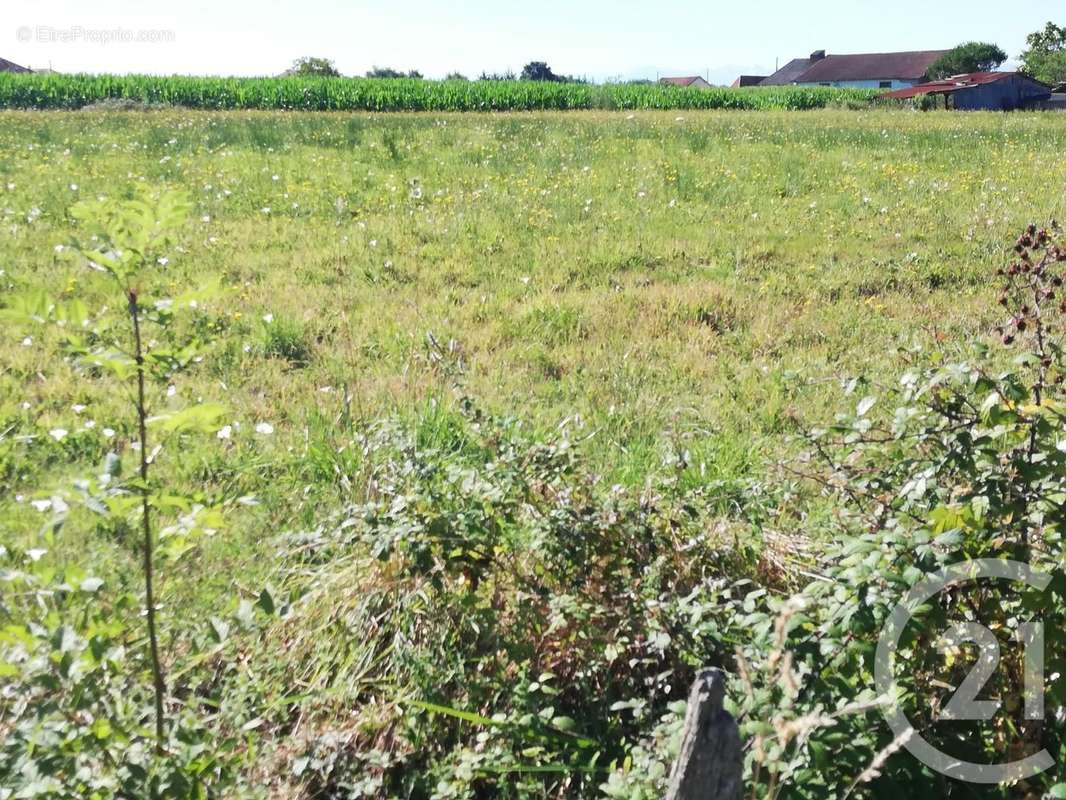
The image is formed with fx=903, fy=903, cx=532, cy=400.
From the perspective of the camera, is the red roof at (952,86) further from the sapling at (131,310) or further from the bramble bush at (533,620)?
the sapling at (131,310)

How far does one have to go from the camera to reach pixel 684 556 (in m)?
3.05

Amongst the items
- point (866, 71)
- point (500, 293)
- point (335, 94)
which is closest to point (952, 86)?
point (335, 94)

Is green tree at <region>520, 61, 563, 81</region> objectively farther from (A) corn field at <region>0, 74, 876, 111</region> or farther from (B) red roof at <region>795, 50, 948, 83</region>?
(A) corn field at <region>0, 74, 876, 111</region>

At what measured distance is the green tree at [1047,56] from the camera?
263 ft

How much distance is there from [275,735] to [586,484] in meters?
1.29

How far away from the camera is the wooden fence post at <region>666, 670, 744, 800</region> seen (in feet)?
4.95

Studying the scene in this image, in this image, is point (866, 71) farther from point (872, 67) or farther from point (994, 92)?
point (994, 92)

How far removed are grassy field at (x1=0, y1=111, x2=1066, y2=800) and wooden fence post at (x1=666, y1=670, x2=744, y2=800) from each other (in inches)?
63.0

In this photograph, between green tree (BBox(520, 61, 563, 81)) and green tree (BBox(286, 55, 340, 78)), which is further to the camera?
green tree (BBox(520, 61, 563, 81))

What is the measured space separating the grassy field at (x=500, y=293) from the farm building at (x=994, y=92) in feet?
144

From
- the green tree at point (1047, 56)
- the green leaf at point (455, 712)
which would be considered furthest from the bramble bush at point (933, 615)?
the green tree at point (1047, 56)

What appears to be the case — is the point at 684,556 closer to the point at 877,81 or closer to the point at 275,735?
the point at 275,735

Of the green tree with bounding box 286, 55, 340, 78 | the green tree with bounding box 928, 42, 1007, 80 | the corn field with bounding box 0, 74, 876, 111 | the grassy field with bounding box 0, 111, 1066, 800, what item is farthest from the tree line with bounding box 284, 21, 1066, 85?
the grassy field with bounding box 0, 111, 1066, 800

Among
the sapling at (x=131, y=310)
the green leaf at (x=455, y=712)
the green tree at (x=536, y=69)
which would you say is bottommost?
the green leaf at (x=455, y=712)
